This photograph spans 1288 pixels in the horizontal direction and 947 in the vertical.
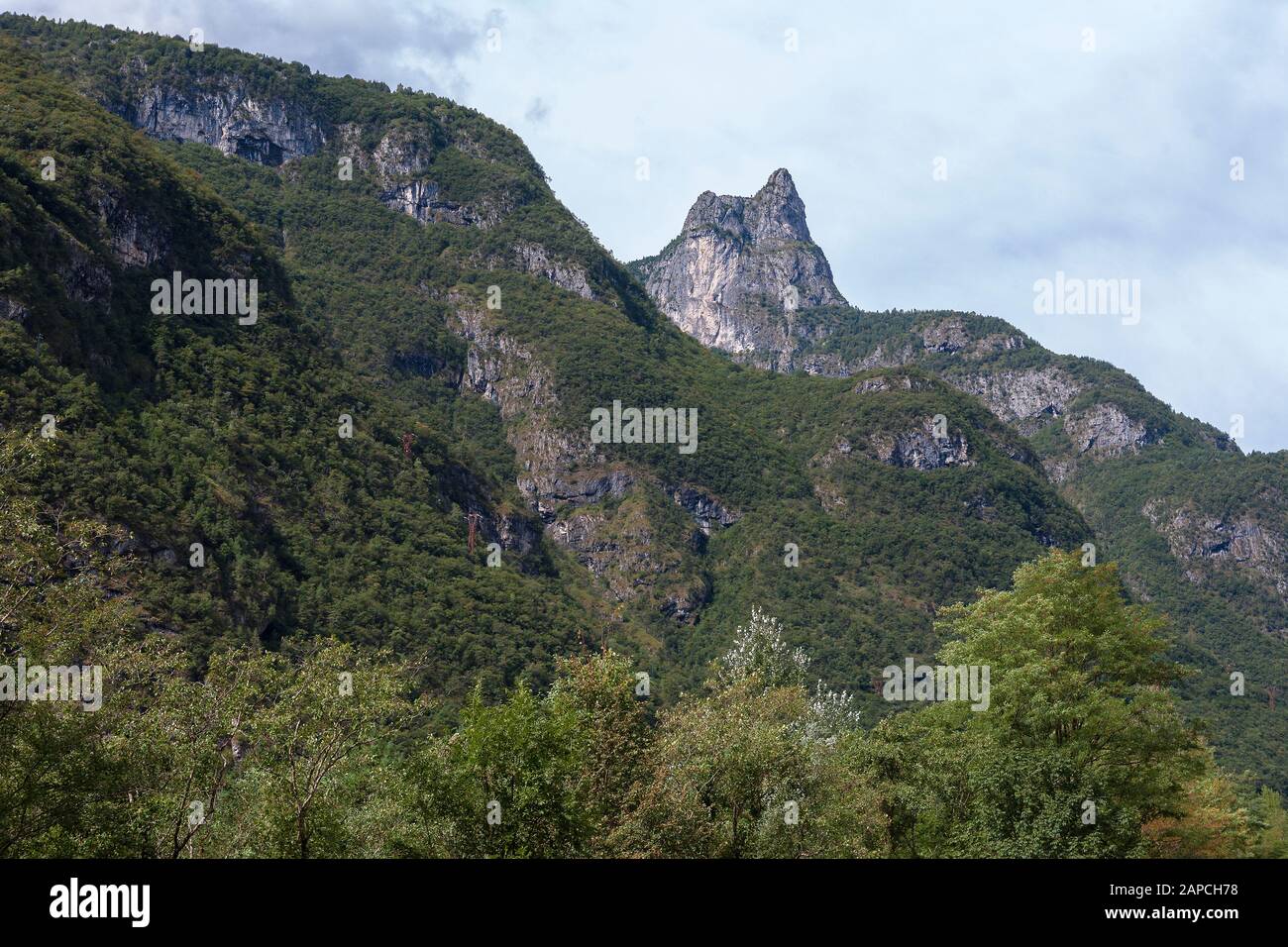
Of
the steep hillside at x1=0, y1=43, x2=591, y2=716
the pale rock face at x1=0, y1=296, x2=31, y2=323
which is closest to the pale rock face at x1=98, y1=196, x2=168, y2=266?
the steep hillside at x1=0, y1=43, x2=591, y2=716

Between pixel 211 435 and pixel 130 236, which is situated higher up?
pixel 130 236

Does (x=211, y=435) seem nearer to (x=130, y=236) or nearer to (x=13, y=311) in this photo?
(x=13, y=311)

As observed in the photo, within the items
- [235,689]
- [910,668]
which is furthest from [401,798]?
[910,668]

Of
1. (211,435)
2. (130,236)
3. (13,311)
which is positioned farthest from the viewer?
(130,236)

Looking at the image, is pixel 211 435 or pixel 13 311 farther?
pixel 211 435

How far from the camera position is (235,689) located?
105ft

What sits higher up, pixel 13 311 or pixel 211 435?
pixel 13 311

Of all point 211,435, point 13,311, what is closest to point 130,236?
point 13,311

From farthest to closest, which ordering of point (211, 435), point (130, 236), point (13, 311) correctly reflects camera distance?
point (130, 236) → point (211, 435) → point (13, 311)

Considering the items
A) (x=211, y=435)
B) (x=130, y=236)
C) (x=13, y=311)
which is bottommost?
(x=211, y=435)

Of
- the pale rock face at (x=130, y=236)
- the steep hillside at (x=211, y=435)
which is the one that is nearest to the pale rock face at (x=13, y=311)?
the steep hillside at (x=211, y=435)

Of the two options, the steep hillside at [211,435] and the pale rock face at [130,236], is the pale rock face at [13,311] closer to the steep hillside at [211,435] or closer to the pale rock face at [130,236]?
the steep hillside at [211,435]
